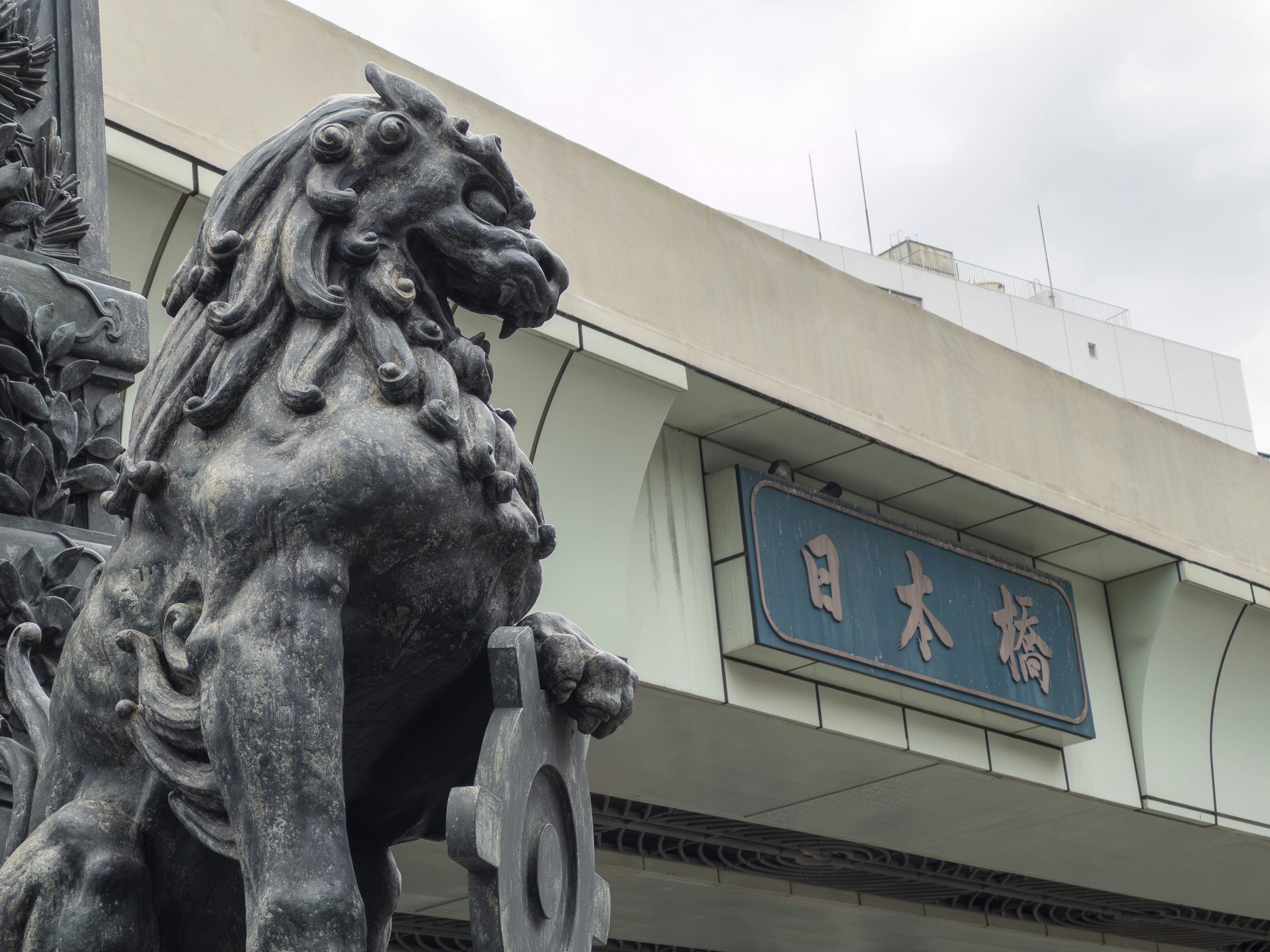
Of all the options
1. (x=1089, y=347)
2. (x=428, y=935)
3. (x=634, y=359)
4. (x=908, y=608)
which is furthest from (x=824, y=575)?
(x=1089, y=347)

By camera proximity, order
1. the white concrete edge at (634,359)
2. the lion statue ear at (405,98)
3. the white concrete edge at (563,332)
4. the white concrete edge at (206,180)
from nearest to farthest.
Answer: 1. the lion statue ear at (405,98)
2. the white concrete edge at (206,180)
3. the white concrete edge at (563,332)
4. the white concrete edge at (634,359)

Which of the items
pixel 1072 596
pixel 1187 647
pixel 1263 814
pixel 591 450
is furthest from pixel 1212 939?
pixel 591 450

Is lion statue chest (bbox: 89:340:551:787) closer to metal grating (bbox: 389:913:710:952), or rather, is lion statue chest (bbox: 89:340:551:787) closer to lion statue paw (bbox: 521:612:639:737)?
lion statue paw (bbox: 521:612:639:737)

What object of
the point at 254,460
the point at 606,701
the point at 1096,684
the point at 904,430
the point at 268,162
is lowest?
the point at 606,701

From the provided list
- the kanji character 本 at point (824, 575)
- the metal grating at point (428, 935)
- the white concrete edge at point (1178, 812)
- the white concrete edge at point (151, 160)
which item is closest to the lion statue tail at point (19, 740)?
the white concrete edge at point (151, 160)

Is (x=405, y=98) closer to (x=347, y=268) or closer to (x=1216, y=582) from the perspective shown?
(x=347, y=268)

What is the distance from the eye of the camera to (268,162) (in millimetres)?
1732

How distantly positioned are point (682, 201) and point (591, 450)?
4.09ft

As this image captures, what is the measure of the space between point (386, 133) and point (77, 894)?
865 millimetres

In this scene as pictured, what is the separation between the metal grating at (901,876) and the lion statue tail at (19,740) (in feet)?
19.8

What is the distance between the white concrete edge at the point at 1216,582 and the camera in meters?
9.05

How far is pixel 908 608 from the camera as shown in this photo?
7758 mm

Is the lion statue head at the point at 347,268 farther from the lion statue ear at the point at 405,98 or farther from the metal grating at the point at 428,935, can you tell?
the metal grating at the point at 428,935

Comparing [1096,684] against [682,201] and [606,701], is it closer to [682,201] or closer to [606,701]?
[682,201]
